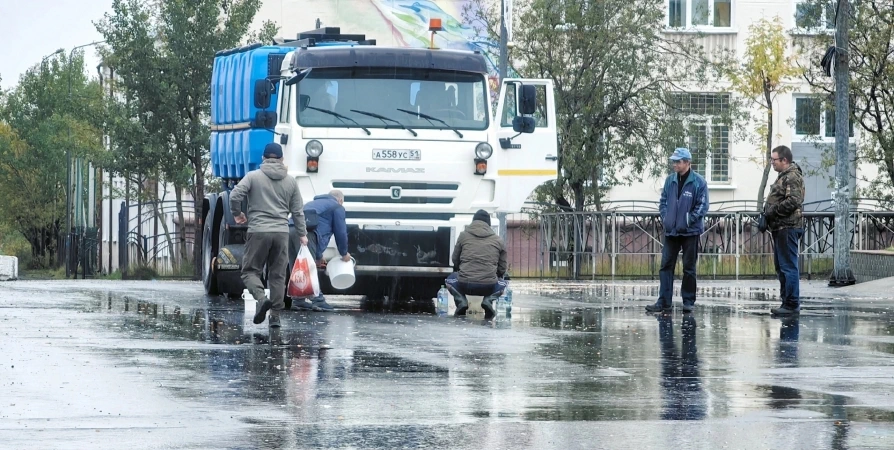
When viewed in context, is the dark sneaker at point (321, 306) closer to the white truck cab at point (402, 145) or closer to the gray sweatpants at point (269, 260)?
the white truck cab at point (402, 145)

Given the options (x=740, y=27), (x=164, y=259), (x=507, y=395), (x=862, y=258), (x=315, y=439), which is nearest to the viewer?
(x=315, y=439)

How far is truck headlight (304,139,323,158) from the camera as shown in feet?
59.7

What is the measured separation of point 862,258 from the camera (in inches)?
1053

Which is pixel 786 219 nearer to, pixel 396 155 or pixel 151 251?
pixel 396 155

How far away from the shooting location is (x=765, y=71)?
4106cm

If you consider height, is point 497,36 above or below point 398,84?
above

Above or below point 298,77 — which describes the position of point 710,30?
above

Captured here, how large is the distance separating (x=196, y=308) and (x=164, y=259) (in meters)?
16.7

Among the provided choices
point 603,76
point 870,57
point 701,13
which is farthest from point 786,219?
point 701,13

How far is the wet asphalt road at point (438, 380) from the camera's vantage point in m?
7.97

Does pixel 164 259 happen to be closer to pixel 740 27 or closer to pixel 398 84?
pixel 398 84

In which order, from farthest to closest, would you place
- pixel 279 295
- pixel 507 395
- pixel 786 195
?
pixel 786 195
pixel 279 295
pixel 507 395

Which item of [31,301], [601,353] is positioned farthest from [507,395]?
[31,301]

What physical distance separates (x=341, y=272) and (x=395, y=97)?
2326 mm
